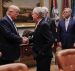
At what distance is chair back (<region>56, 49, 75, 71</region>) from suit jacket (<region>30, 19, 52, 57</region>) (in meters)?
1.21

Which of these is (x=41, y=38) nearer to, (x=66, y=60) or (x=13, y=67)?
(x=66, y=60)

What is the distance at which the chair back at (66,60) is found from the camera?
9.39 feet

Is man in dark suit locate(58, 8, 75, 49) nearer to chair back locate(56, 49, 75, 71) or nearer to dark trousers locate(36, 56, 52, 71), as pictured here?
dark trousers locate(36, 56, 52, 71)

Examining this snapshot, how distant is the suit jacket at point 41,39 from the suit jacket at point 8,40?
0.28 m

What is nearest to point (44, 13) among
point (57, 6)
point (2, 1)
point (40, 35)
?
point (40, 35)

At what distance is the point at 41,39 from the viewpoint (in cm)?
421

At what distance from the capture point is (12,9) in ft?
13.7

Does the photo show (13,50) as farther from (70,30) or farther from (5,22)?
(70,30)

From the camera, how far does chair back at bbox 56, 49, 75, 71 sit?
2.86m

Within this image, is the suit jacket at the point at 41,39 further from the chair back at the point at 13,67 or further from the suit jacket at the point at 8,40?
the chair back at the point at 13,67

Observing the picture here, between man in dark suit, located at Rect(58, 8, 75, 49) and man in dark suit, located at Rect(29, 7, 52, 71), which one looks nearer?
man in dark suit, located at Rect(29, 7, 52, 71)

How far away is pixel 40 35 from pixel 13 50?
0.48 meters

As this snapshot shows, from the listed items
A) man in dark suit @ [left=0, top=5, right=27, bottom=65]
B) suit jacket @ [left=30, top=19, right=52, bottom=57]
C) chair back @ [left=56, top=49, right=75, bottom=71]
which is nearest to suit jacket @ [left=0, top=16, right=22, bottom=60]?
man in dark suit @ [left=0, top=5, right=27, bottom=65]

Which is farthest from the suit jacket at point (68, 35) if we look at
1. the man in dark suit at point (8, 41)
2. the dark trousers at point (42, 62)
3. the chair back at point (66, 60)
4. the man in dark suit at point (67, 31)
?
the chair back at point (66, 60)
